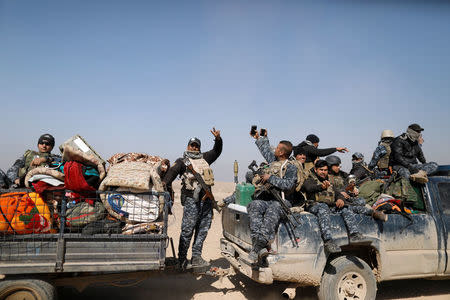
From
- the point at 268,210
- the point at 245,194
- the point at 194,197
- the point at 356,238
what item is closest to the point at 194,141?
the point at 194,197

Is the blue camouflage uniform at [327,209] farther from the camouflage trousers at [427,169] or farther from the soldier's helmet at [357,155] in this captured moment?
the soldier's helmet at [357,155]

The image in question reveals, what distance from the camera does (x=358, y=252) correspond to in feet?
14.7

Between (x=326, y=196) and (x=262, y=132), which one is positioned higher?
(x=262, y=132)

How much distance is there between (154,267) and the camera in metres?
3.64

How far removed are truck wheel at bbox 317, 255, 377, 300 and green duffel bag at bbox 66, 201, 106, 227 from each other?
3147mm

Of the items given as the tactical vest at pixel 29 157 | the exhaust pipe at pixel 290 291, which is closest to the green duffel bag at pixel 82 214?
the tactical vest at pixel 29 157

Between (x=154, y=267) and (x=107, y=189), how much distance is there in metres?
1.18

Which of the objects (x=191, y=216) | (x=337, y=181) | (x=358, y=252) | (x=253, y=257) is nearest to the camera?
(x=253, y=257)

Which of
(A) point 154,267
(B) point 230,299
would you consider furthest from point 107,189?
(B) point 230,299

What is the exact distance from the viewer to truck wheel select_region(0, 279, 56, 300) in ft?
10.9

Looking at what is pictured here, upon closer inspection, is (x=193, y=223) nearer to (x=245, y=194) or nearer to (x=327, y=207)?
(x=245, y=194)

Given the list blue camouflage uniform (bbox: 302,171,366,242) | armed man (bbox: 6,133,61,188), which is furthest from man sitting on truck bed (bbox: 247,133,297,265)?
armed man (bbox: 6,133,61,188)

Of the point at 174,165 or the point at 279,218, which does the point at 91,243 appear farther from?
the point at 279,218

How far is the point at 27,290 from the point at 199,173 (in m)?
2.78
